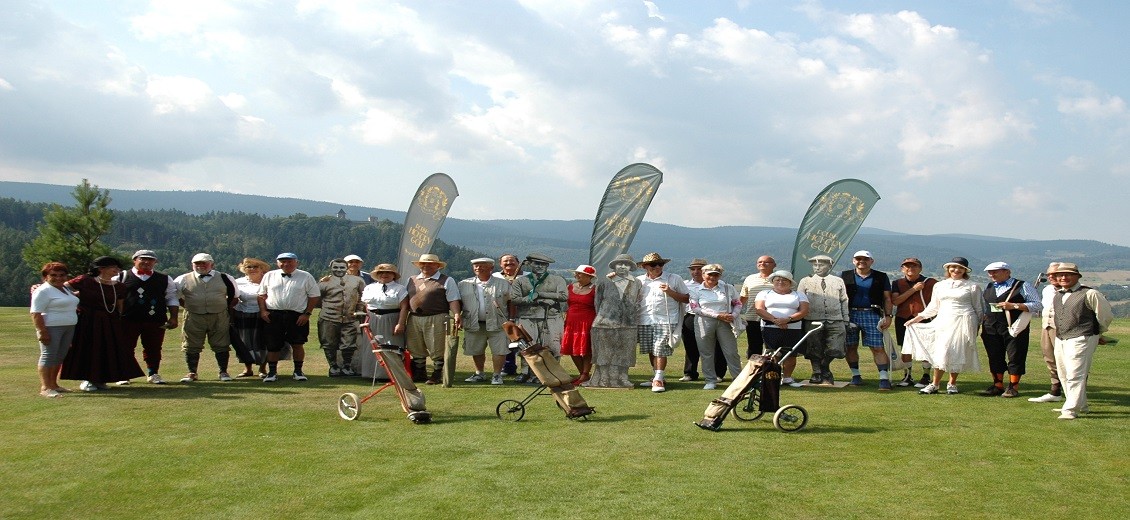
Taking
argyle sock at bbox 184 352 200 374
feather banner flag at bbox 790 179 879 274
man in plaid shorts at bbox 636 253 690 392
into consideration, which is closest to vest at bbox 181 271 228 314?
argyle sock at bbox 184 352 200 374

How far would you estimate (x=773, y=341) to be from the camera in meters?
9.91

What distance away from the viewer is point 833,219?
1292 cm

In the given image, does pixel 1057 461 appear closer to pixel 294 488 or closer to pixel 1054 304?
pixel 1054 304

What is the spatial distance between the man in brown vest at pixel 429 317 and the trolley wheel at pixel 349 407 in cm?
256

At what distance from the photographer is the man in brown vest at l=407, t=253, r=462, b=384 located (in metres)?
10.3

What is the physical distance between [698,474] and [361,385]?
5652 mm

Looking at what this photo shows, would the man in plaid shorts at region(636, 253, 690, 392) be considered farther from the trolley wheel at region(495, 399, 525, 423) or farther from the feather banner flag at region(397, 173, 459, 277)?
the feather banner flag at region(397, 173, 459, 277)

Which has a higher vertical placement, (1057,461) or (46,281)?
(46,281)

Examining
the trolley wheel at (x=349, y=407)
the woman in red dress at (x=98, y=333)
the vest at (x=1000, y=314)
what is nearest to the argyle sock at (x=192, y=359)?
the woman in red dress at (x=98, y=333)

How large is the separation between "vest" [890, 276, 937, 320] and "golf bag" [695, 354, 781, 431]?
11.4 ft


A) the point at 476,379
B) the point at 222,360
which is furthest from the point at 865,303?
the point at 222,360

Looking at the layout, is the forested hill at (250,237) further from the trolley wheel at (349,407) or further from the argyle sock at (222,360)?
the trolley wheel at (349,407)

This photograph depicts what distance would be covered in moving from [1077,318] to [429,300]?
688 centimetres

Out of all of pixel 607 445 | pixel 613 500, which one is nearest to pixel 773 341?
pixel 607 445
